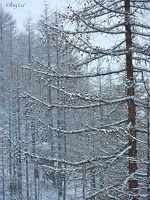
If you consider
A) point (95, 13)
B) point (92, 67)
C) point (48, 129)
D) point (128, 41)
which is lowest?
point (48, 129)

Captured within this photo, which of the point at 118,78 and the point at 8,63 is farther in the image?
the point at 8,63

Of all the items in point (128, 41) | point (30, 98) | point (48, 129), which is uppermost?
point (128, 41)

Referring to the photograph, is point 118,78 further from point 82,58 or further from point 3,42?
point 3,42

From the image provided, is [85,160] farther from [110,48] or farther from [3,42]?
[3,42]

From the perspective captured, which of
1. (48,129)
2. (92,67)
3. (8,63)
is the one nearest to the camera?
(48,129)

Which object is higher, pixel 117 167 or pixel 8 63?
pixel 8 63

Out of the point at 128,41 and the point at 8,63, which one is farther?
the point at 8,63

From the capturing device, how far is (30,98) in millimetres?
6812

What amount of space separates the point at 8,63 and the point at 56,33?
128ft

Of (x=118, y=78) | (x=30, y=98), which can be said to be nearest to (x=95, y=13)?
(x=118, y=78)

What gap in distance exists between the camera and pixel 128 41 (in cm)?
694

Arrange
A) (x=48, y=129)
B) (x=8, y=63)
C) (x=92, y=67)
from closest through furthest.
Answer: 1. (x=48, y=129)
2. (x=92, y=67)
3. (x=8, y=63)

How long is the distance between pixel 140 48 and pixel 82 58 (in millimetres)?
1183

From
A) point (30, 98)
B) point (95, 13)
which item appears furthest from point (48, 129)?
point (95, 13)
